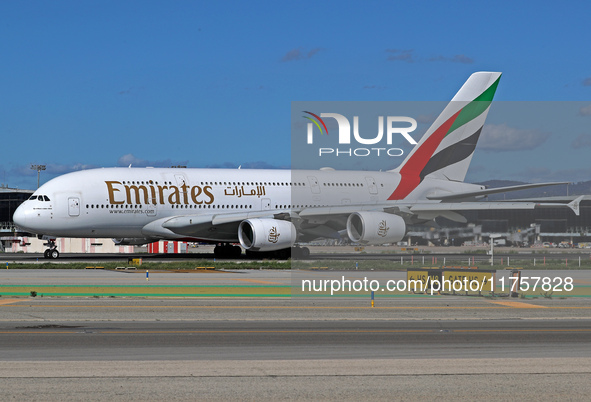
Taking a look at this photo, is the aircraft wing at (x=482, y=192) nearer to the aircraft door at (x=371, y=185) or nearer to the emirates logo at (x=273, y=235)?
the aircraft door at (x=371, y=185)

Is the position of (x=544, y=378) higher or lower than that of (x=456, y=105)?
lower

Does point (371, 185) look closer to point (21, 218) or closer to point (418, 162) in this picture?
point (418, 162)

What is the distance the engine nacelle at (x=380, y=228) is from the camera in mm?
40625

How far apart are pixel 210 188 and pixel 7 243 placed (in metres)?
40.0

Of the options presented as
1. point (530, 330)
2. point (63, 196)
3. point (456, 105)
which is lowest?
point (530, 330)

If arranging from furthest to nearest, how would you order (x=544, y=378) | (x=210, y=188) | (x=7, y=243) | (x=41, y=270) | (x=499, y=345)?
(x=7, y=243) → (x=210, y=188) → (x=41, y=270) → (x=499, y=345) → (x=544, y=378)

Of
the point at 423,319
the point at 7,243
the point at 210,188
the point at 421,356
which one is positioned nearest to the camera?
the point at 421,356

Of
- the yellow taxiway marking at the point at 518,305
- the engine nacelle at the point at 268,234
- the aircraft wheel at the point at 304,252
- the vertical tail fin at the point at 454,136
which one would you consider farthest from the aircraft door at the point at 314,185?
the yellow taxiway marking at the point at 518,305

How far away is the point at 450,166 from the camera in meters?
51.3

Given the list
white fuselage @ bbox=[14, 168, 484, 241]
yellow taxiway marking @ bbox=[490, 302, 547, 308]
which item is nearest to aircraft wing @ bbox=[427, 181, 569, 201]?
white fuselage @ bbox=[14, 168, 484, 241]

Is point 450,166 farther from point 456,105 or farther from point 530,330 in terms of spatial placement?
point 530,330

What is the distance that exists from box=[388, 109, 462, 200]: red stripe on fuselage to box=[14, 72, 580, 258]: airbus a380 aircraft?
0.06m

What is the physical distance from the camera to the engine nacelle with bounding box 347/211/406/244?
40.6 m

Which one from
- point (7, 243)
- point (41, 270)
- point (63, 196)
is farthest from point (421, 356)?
point (7, 243)
